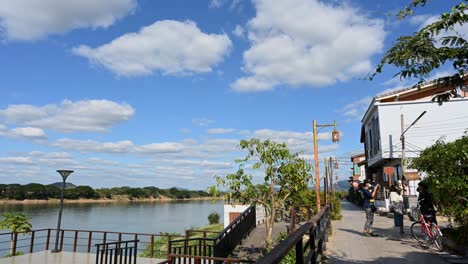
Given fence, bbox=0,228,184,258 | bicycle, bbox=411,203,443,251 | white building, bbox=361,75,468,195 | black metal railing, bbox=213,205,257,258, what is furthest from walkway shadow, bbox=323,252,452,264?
white building, bbox=361,75,468,195

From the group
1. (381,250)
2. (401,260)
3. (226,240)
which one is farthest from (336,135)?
(401,260)

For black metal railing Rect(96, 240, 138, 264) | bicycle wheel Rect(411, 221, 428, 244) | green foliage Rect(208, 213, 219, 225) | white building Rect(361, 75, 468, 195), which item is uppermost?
white building Rect(361, 75, 468, 195)

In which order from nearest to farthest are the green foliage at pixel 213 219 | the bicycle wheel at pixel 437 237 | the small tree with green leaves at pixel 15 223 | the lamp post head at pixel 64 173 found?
the bicycle wheel at pixel 437 237 < the small tree with green leaves at pixel 15 223 < the lamp post head at pixel 64 173 < the green foliage at pixel 213 219

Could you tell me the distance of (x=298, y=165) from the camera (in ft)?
31.5

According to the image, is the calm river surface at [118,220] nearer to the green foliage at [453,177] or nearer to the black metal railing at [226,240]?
the black metal railing at [226,240]

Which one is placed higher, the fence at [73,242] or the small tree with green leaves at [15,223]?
the small tree with green leaves at [15,223]

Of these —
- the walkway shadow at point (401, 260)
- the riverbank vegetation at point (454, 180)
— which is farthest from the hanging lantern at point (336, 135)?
the walkway shadow at point (401, 260)

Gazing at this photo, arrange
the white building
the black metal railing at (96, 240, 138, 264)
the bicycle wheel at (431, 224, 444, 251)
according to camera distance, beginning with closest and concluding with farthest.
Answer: the bicycle wheel at (431, 224, 444, 251)
the black metal railing at (96, 240, 138, 264)
the white building

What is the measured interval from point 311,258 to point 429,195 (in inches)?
226

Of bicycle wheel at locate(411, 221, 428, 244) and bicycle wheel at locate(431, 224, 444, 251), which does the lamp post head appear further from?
bicycle wheel at locate(431, 224, 444, 251)

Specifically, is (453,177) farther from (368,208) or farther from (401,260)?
(368,208)

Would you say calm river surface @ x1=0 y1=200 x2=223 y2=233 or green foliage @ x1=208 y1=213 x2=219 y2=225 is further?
calm river surface @ x1=0 y1=200 x2=223 y2=233

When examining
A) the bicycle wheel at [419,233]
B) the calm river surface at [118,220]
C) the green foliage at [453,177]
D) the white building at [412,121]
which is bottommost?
the calm river surface at [118,220]

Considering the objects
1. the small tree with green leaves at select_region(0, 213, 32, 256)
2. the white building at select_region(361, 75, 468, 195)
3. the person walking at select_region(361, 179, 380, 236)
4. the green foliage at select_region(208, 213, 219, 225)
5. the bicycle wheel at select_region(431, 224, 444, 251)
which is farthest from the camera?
the green foliage at select_region(208, 213, 219, 225)
